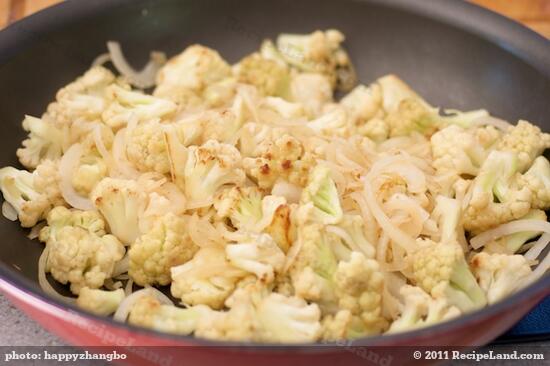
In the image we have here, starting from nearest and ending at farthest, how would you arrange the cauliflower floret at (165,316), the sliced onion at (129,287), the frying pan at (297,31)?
the cauliflower floret at (165,316)
the sliced onion at (129,287)
the frying pan at (297,31)

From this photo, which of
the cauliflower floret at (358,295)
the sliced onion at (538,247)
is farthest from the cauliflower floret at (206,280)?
the sliced onion at (538,247)

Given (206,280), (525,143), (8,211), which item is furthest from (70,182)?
(525,143)

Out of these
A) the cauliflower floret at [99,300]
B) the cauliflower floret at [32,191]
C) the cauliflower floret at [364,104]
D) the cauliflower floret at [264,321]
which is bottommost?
the cauliflower floret at [99,300]

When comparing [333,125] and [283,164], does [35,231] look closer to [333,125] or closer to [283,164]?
[283,164]

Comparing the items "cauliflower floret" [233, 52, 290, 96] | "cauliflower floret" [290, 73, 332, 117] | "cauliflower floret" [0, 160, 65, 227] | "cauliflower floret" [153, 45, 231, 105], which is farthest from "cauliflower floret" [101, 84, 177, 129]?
"cauliflower floret" [290, 73, 332, 117]

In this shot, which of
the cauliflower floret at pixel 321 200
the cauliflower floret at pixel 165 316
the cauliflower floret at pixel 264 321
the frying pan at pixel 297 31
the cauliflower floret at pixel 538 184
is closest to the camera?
the cauliflower floret at pixel 264 321

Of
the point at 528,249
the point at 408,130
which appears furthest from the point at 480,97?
the point at 528,249

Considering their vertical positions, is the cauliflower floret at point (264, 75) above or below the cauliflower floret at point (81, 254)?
above

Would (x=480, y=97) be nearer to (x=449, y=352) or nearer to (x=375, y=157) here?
(x=375, y=157)

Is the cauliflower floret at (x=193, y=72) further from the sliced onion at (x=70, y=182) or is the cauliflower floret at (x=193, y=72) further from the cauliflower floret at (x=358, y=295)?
the cauliflower floret at (x=358, y=295)
